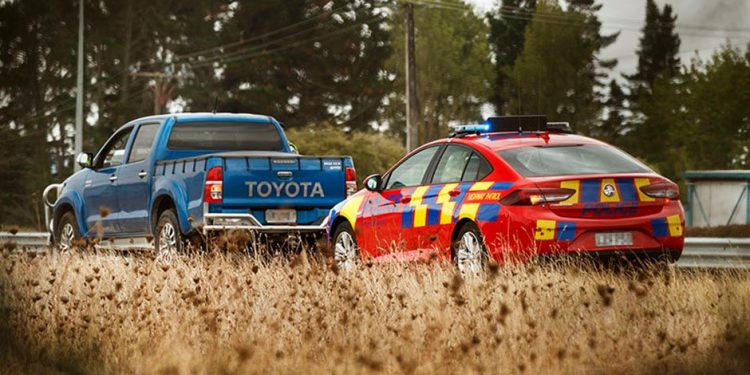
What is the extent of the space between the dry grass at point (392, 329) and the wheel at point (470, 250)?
612 mm

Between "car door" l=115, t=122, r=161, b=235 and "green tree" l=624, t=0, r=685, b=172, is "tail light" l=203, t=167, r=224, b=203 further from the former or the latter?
"green tree" l=624, t=0, r=685, b=172

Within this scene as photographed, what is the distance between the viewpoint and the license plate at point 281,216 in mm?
15344

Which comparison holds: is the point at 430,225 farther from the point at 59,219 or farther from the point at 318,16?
the point at 318,16

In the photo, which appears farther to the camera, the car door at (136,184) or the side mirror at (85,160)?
the side mirror at (85,160)

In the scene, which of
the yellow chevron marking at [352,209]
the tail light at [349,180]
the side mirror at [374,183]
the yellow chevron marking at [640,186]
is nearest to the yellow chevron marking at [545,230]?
the yellow chevron marking at [640,186]

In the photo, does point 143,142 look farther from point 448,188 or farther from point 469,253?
point 469,253

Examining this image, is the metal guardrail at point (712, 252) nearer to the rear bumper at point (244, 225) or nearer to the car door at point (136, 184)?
the car door at point (136, 184)

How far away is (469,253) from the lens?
12219 mm

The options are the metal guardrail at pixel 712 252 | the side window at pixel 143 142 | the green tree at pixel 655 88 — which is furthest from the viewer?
the green tree at pixel 655 88

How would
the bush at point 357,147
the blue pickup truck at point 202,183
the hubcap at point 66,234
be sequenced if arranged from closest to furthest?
the blue pickup truck at point 202,183 → the hubcap at point 66,234 → the bush at point 357,147

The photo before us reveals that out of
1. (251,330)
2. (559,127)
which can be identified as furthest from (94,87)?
(251,330)

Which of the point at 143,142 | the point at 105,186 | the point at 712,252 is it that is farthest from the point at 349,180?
the point at 712,252

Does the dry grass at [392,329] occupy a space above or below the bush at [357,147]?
below

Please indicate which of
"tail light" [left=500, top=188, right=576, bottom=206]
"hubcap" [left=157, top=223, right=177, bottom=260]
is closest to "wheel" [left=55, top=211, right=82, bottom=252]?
"hubcap" [left=157, top=223, right=177, bottom=260]
